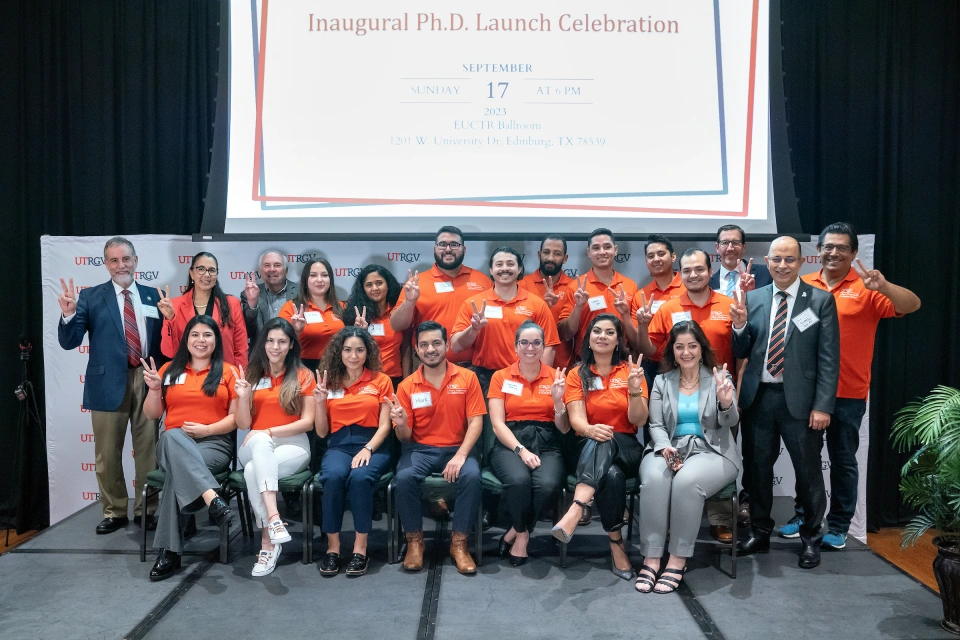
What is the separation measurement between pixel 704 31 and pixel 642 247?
51.2 inches

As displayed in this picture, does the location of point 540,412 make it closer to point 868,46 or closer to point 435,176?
point 435,176

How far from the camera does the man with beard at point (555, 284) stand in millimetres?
3736

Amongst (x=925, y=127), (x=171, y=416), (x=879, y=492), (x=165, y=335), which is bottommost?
(x=879, y=492)

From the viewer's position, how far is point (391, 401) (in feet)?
10.7

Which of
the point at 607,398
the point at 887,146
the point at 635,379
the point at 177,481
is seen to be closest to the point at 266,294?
the point at 177,481

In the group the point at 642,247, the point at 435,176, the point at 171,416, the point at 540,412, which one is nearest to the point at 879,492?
the point at 642,247

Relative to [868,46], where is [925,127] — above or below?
below

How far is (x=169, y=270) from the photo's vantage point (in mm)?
4219

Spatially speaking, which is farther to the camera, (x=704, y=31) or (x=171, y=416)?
(x=704, y=31)

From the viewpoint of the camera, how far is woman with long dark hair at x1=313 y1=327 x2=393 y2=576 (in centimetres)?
311

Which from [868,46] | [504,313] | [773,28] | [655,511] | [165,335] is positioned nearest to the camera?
[655,511]

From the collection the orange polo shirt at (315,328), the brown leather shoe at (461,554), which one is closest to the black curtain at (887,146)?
the brown leather shoe at (461,554)

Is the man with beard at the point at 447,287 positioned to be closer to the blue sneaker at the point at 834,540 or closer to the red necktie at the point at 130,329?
the red necktie at the point at 130,329

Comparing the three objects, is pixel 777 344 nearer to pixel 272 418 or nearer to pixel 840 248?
pixel 840 248
